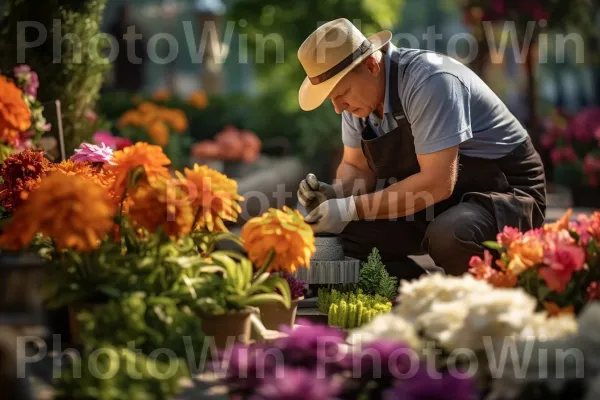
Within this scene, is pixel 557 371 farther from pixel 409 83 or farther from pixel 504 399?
pixel 409 83

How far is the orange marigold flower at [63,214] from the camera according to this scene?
2582 millimetres

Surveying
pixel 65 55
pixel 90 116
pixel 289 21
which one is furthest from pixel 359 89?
pixel 289 21

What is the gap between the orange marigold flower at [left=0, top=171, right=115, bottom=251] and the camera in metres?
2.58

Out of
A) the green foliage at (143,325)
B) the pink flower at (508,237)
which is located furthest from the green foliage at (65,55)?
the pink flower at (508,237)

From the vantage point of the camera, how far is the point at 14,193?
3.84 m

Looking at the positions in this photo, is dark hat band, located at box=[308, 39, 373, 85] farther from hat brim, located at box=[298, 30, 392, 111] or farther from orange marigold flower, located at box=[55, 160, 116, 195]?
orange marigold flower, located at box=[55, 160, 116, 195]

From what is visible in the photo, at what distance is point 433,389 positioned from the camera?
221cm

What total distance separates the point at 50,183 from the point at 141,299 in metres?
0.47

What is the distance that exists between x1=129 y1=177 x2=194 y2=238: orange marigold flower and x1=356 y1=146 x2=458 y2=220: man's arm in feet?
3.99

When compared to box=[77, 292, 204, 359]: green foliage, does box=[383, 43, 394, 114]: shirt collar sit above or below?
above

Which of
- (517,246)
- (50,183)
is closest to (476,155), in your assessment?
(517,246)

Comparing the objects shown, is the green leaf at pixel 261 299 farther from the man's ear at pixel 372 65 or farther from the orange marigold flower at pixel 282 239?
the man's ear at pixel 372 65

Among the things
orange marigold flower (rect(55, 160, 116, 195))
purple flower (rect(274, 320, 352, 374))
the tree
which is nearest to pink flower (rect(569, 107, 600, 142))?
the tree

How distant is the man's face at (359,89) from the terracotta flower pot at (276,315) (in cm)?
103
